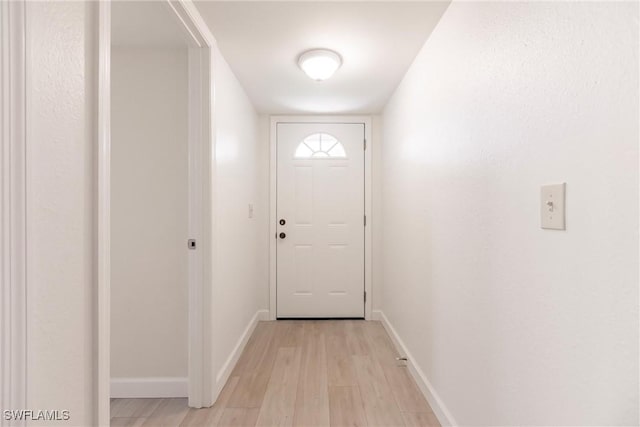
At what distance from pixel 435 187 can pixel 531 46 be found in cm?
95

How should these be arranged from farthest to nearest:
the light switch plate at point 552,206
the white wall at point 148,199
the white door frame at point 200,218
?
the white wall at point 148,199, the white door frame at point 200,218, the light switch plate at point 552,206

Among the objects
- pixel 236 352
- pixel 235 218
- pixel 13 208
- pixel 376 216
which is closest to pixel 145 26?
pixel 235 218

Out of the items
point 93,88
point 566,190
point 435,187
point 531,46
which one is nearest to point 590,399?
point 566,190

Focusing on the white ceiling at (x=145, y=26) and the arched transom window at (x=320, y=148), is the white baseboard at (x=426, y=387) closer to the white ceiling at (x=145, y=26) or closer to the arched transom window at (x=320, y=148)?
the arched transom window at (x=320, y=148)

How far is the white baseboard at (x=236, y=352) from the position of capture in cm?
210

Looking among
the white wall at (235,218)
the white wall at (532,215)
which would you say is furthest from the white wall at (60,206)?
the white wall at (532,215)

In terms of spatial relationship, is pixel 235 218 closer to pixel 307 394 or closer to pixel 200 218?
pixel 200 218

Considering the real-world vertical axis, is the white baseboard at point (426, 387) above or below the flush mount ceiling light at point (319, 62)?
below

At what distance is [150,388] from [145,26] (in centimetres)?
213

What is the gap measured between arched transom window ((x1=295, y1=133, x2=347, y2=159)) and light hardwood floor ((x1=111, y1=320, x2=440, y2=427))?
6.11ft

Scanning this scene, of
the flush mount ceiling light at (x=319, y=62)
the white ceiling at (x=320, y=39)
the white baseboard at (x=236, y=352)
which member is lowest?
the white baseboard at (x=236, y=352)

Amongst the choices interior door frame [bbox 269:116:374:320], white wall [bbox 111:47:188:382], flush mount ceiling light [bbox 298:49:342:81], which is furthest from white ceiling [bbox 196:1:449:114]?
interior door frame [bbox 269:116:374:320]

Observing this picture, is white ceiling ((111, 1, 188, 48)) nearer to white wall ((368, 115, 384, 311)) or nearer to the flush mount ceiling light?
the flush mount ceiling light

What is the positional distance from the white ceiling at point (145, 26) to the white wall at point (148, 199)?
68 millimetres
